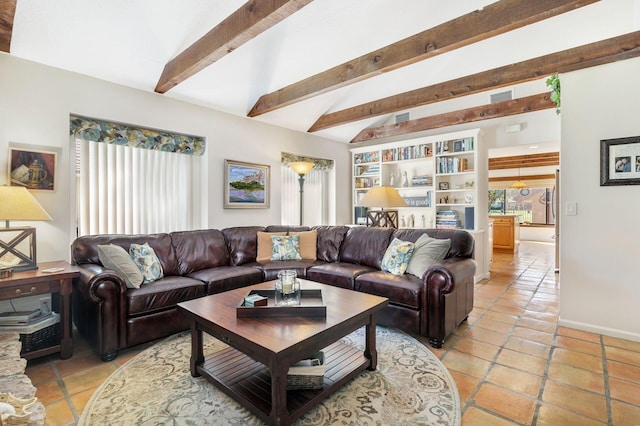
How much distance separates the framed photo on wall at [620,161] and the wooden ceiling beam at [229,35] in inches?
111

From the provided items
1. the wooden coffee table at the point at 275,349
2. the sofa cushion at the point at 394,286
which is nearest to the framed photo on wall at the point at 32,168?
the wooden coffee table at the point at 275,349

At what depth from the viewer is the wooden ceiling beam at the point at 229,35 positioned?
6.86ft

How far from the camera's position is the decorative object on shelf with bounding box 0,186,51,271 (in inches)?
87.0

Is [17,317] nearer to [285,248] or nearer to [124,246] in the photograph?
[124,246]

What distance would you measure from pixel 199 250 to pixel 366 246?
195cm

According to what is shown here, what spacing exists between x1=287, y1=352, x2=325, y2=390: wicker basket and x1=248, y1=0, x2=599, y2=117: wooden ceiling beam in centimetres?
266

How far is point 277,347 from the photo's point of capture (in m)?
1.50

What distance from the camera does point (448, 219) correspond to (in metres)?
5.07

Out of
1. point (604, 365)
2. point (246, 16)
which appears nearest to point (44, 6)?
point (246, 16)

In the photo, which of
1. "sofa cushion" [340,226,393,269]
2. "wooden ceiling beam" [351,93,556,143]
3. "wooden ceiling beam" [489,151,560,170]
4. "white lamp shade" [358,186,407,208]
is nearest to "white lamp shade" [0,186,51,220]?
"sofa cushion" [340,226,393,269]

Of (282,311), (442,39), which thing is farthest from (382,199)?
(282,311)

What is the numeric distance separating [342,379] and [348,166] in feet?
15.7

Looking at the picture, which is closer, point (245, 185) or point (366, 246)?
point (366, 246)

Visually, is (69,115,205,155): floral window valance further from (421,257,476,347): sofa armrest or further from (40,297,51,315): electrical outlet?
(421,257,476,347): sofa armrest
